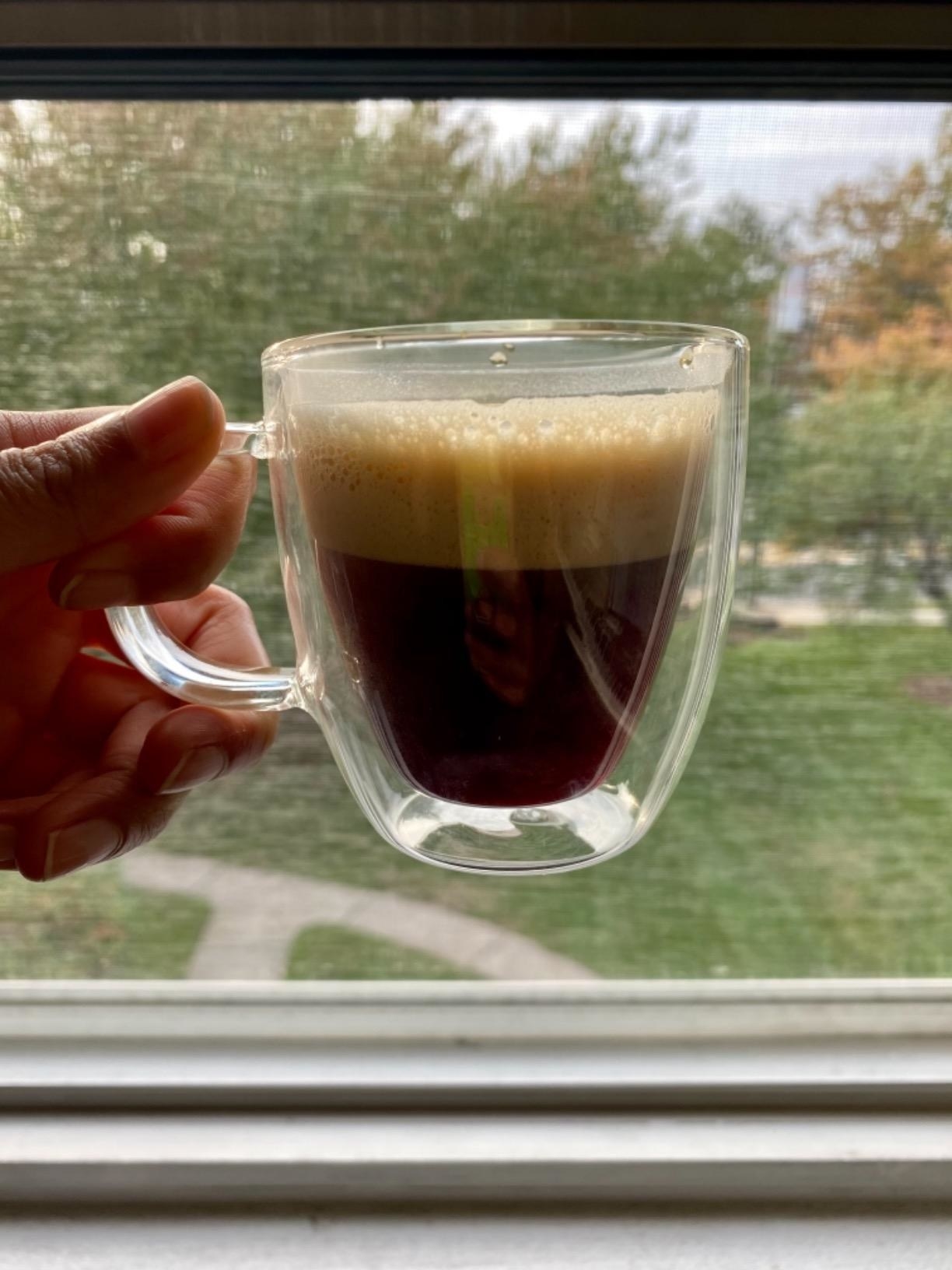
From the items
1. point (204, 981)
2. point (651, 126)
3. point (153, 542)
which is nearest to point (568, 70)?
point (651, 126)

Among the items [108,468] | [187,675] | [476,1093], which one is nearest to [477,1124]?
[476,1093]

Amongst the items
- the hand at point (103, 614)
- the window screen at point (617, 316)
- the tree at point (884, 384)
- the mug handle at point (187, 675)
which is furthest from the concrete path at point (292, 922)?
the tree at point (884, 384)

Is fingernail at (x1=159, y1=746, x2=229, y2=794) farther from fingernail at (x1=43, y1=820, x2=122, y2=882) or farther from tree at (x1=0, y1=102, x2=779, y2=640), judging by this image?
tree at (x1=0, y1=102, x2=779, y2=640)

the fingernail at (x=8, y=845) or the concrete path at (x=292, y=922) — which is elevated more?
the fingernail at (x=8, y=845)

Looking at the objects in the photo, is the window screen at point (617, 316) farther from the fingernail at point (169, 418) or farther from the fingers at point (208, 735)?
the fingernail at point (169, 418)

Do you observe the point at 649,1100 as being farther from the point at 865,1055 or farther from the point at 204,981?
the point at 204,981

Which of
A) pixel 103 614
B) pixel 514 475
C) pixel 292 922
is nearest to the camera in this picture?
pixel 514 475

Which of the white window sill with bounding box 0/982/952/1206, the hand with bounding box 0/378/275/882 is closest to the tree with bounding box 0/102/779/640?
the hand with bounding box 0/378/275/882

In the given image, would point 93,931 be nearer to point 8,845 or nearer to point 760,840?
point 8,845
